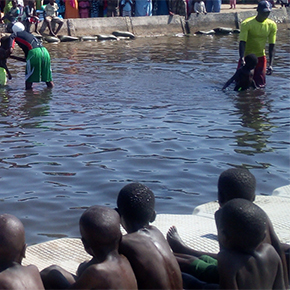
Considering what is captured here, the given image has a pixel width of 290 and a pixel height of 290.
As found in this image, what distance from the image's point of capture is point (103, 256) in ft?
9.85

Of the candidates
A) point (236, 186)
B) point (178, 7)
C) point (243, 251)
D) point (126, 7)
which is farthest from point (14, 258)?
point (178, 7)

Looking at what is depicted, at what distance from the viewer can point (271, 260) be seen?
123 inches

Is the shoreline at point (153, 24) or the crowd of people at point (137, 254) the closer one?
the crowd of people at point (137, 254)

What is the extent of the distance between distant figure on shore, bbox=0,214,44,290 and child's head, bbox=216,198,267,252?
108 centimetres

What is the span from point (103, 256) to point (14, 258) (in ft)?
1.57

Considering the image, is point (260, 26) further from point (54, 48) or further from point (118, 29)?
point (118, 29)

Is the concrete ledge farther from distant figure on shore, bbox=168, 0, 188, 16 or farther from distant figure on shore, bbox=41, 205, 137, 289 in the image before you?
distant figure on shore, bbox=41, 205, 137, 289

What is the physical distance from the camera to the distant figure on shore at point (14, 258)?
288 cm

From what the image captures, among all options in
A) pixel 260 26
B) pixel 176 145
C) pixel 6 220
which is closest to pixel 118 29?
pixel 260 26

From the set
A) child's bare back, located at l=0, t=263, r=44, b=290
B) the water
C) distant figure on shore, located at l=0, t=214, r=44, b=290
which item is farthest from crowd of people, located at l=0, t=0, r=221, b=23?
child's bare back, located at l=0, t=263, r=44, b=290

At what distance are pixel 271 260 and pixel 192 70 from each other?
1044cm

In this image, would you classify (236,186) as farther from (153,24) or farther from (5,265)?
(153,24)

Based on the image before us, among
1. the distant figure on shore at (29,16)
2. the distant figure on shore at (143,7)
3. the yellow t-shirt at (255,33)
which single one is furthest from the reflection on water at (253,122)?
the distant figure on shore at (143,7)

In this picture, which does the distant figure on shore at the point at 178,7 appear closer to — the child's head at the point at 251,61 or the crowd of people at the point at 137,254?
the child's head at the point at 251,61
